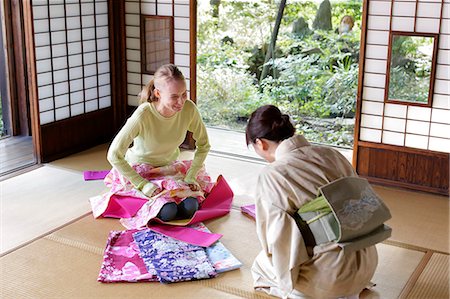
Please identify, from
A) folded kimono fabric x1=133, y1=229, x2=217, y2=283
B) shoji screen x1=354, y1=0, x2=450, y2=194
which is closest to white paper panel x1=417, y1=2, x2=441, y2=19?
shoji screen x1=354, y1=0, x2=450, y2=194

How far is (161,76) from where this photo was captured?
12.9ft

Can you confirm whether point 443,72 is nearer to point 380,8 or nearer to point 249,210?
point 380,8

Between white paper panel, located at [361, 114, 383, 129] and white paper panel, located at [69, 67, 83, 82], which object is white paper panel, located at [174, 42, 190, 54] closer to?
white paper panel, located at [69, 67, 83, 82]

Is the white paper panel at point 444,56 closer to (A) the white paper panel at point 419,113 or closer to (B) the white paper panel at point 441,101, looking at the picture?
(B) the white paper panel at point 441,101

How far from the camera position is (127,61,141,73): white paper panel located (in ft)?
19.7

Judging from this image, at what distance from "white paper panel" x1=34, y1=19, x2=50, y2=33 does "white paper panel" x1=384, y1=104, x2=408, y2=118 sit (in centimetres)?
281

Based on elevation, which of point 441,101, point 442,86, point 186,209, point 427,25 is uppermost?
point 427,25

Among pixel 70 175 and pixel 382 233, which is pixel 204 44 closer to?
pixel 70 175

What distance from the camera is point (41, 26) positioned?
206 inches

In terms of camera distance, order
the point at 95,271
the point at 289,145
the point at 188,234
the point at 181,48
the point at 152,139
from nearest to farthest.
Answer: the point at 289,145 < the point at 95,271 < the point at 188,234 < the point at 152,139 < the point at 181,48

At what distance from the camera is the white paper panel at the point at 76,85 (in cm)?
569

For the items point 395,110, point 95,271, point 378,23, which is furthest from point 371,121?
point 95,271

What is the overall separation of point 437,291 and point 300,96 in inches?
170

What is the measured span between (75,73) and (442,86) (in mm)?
3107
